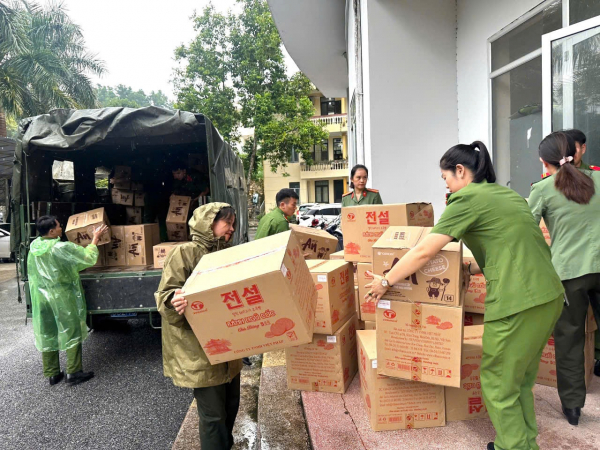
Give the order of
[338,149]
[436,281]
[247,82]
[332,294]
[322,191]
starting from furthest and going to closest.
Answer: [322,191]
[338,149]
[247,82]
[332,294]
[436,281]

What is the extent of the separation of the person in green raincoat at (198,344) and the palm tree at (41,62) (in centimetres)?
1386

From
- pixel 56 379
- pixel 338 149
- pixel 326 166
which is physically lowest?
pixel 56 379


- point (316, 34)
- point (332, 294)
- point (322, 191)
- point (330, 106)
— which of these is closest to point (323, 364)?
point (332, 294)

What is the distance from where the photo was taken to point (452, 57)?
4852 millimetres

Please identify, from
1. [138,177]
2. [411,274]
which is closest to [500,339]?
[411,274]

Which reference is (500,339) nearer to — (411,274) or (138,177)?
(411,274)

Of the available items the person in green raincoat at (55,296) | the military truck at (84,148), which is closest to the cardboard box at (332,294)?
the military truck at (84,148)

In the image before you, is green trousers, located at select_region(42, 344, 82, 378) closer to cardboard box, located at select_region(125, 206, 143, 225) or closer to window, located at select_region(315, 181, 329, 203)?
cardboard box, located at select_region(125, 206, 143, 225)

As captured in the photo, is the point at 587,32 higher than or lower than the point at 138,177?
higher

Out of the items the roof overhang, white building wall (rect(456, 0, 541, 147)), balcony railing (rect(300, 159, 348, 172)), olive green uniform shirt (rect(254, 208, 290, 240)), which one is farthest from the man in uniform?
balcony railing (rect(300, 159, 348, 172))

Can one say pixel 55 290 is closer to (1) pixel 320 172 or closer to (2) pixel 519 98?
(2) pixel 519 98

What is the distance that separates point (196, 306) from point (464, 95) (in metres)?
4.40

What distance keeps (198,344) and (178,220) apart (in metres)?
Result: 3.14

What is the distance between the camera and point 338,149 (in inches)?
1075
